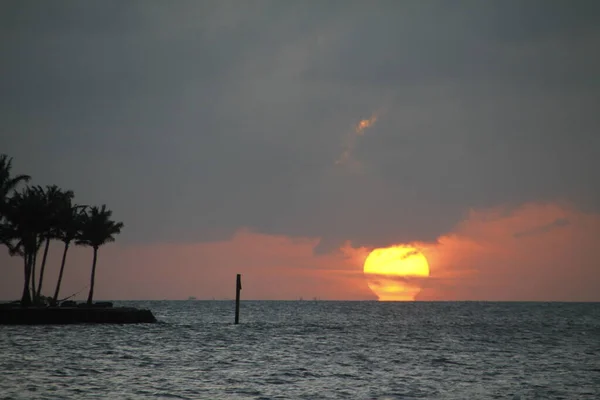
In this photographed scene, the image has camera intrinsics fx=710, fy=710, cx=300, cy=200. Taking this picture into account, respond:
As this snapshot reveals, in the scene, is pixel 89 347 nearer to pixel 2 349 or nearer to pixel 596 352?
pixel 2 349

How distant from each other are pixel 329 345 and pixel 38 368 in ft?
120

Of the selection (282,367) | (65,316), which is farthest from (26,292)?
(282,367)

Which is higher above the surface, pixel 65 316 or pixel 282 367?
pixel 65 316

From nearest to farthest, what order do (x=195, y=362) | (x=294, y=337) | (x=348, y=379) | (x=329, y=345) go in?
(x=348, y=379), (x=195, y=362), (x=329, y=345), (x=294, y=337)

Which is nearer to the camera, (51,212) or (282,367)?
(282,367)

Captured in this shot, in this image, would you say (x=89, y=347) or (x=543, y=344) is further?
(x=543, y=344)

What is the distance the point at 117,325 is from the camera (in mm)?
102812

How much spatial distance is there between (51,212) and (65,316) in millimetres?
14374

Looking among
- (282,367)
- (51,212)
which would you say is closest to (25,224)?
(51,212)

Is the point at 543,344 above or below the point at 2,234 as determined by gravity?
below

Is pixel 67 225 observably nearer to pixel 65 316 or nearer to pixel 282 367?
pixel 65 316

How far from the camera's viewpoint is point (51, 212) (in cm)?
9625

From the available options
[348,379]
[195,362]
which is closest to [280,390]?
[348,379]

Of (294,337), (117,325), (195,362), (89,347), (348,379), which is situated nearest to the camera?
(348,379)
